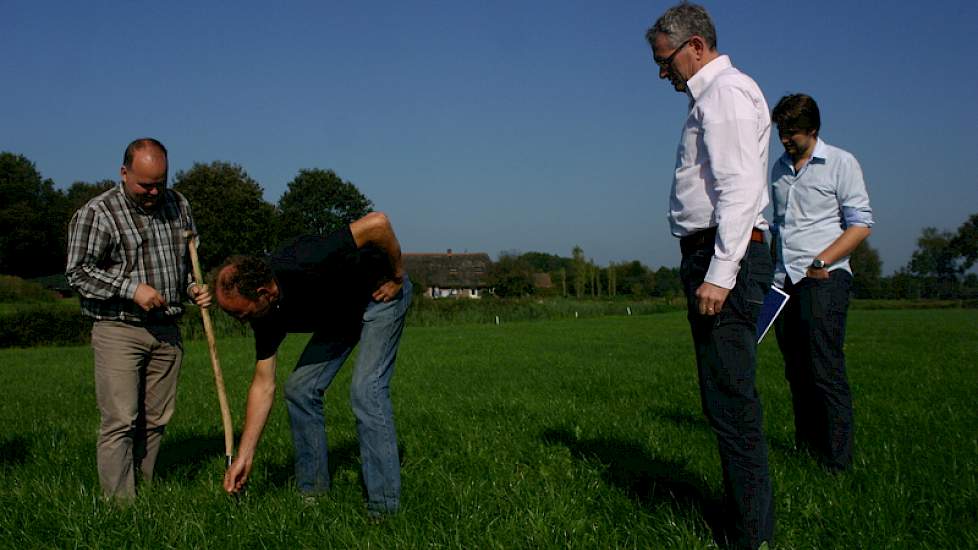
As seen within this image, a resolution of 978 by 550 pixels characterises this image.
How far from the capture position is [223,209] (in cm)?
5334

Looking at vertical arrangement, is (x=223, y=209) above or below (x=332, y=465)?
above

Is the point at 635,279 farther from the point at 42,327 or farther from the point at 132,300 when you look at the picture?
the point at 132,300

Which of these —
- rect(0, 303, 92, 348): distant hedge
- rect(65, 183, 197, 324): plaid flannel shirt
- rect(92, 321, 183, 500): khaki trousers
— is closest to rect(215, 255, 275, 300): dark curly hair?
rect(65, 183, 197, 324): plaid flannel shirt

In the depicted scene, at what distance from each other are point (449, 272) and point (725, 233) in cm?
8448

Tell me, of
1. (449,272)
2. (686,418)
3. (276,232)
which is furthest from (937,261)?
(686,418)

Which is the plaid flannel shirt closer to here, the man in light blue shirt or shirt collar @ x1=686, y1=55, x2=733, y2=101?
shirt collar @ x1=686, y1=55, x2=733, y2=101

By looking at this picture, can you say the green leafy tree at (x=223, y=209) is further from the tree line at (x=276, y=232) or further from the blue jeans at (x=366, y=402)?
the blue jeans at (x=366, y=402)

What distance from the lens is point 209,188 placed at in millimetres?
53469

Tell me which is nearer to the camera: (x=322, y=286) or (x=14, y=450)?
(x=322, y=286)

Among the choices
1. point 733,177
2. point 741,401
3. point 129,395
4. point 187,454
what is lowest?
point 187,454

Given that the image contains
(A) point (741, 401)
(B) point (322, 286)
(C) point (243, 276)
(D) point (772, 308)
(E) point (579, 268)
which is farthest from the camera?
(E) point (579, 268)

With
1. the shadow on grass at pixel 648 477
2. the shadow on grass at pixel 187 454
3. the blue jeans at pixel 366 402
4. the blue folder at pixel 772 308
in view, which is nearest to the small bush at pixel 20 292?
the shadow on grass at pixel 187 454

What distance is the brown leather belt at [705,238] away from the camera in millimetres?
3324

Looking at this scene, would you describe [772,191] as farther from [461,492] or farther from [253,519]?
[253,519]
